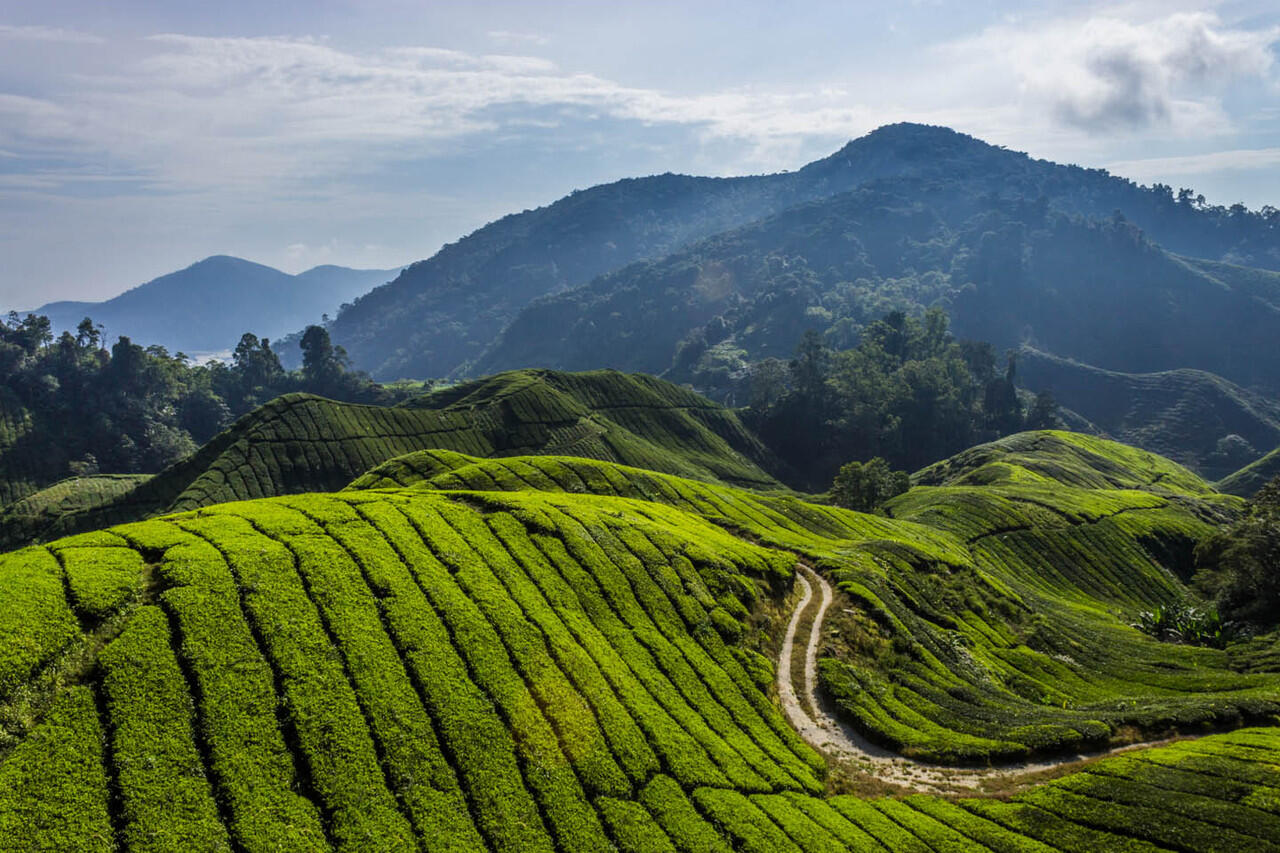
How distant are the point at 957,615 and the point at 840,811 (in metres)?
35.0

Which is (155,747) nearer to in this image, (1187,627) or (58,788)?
(58,788)

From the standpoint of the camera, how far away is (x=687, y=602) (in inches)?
1788

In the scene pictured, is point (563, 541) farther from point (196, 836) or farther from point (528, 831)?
point (196, 836)

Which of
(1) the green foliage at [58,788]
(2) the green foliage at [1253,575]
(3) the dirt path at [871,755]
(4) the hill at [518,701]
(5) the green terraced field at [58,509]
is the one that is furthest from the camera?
(5) the green terraced field at [58,509]

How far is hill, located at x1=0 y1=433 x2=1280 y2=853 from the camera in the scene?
24.2 meters

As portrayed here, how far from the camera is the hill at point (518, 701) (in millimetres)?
24156

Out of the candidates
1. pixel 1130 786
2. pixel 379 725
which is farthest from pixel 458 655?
pixel 1130 786

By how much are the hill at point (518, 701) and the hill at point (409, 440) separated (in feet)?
301

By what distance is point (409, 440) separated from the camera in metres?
146

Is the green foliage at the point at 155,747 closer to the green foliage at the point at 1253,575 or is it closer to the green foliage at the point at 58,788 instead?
the green foliage at the point at 58,788

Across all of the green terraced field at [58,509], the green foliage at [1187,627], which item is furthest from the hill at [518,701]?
the green terraced field at [58,509]

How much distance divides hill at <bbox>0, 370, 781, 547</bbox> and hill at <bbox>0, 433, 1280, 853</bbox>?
301 feet

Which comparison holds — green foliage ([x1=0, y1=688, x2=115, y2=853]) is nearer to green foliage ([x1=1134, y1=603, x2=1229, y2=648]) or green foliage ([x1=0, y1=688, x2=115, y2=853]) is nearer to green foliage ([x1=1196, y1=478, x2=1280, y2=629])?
green foliage ([x1=1134, y1=603, x2=1229, y2=648])

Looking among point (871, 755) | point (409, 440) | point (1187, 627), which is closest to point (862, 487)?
point (1187, 627)
